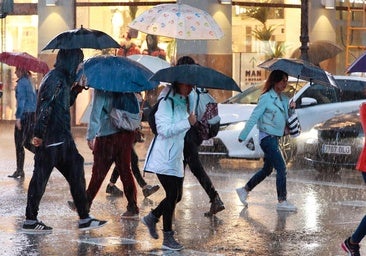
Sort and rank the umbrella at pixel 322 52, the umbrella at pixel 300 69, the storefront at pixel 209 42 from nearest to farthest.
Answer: the umbrella at pixel 300 69, the umbrella at pixel 322 52, the storefront at pixel 209 42

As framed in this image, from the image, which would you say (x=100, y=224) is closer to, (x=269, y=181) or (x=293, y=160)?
(x=269, y=181)

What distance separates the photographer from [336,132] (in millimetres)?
17172

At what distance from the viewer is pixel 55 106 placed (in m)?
11.1


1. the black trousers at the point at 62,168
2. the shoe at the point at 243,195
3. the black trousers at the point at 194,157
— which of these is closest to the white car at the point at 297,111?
the shoe at the point at 243,195

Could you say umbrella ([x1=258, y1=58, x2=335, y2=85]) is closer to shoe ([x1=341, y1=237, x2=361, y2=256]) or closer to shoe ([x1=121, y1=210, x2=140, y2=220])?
shoe ([x1=121, y1=210, x2=140, y2=220])

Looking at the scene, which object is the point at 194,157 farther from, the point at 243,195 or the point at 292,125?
the point at 292,125

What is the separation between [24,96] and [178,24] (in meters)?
2.76

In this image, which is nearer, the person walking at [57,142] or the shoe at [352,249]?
the shoe at [352,249]

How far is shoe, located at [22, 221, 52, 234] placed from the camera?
440 inches

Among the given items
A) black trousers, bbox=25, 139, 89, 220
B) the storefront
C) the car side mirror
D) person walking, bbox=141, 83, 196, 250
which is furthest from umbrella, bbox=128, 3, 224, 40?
the storefront

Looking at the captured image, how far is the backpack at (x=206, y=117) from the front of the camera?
11492 millimetres

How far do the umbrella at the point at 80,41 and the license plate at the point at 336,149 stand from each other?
6.06 metres

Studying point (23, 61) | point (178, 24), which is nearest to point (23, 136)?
point (23, 61)

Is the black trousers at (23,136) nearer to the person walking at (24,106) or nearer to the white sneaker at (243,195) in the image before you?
the person walking at (24,106)
